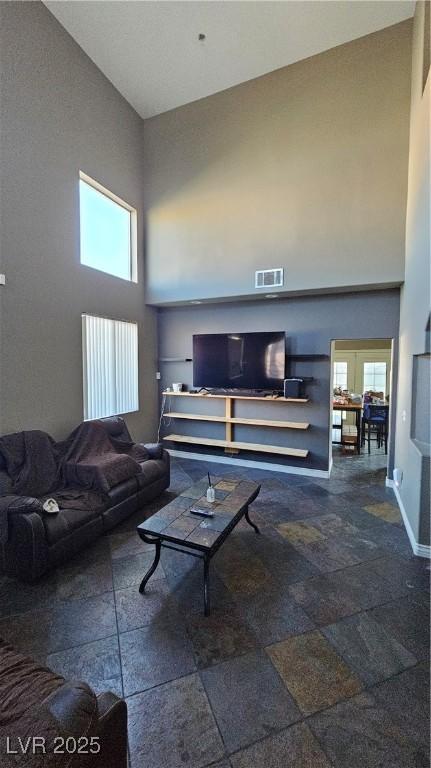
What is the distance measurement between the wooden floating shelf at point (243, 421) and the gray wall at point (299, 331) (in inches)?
5.0

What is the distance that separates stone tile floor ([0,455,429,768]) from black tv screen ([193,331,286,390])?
2219 mm

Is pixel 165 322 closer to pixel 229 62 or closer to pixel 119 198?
pixel 119 198

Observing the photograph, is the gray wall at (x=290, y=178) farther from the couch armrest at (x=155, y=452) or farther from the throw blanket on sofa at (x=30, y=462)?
the throw blanket on sofa at (x=30, y=462)

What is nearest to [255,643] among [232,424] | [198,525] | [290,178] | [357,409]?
[198,525]

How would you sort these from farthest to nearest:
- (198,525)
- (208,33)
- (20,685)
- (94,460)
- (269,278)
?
(269,278), (208,33), (94,460), (198,525), (20,685)

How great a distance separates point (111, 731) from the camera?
97 centimetres

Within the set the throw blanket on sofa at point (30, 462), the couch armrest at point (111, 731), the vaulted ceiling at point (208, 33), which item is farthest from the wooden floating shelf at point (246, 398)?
the vaulted ceiling at point (208, 33)

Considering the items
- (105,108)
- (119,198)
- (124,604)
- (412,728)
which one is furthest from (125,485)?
(105,108)

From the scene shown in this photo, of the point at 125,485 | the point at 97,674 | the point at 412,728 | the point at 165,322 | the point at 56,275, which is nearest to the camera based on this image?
the point at 412,728

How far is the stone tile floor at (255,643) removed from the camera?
4.29 ft

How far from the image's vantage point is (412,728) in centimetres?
135

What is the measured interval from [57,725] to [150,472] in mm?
2701

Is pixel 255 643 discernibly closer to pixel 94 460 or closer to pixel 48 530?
pixel 48 530

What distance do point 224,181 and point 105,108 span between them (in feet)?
6.15
